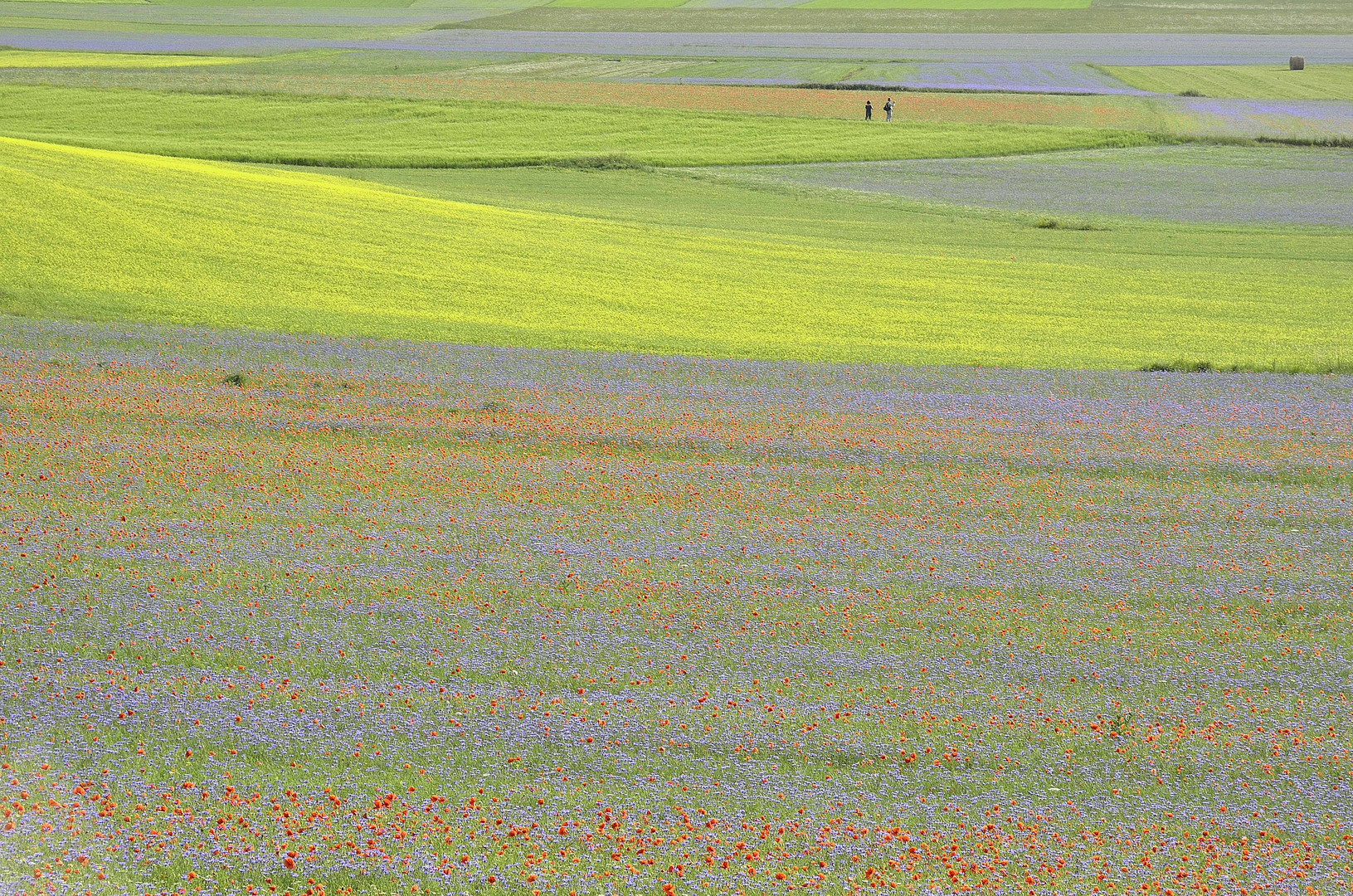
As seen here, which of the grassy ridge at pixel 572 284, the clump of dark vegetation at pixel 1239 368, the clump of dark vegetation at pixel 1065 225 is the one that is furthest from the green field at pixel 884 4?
the clump of dark vegetation at pixel 1239 368

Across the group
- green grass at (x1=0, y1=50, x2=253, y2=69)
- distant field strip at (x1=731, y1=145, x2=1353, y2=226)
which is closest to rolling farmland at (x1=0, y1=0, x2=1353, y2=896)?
distant field strip at (x1=731, y1=145, x2=1353, y2=226)

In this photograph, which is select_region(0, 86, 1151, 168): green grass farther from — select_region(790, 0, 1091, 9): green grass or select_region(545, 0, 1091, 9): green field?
select_region(790, 0, 1091, 9): green grass

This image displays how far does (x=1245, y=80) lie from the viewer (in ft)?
231

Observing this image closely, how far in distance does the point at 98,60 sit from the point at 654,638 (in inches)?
2800

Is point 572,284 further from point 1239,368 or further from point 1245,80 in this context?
point 1245,80

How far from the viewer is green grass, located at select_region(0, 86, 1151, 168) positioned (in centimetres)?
4625

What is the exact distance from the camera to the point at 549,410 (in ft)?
51.6

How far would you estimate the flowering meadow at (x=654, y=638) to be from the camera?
7.39m

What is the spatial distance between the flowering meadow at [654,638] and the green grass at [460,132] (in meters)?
31.2

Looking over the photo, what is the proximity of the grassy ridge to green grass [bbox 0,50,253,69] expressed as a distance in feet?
130

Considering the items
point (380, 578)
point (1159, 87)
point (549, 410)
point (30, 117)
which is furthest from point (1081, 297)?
point (1159, 87)

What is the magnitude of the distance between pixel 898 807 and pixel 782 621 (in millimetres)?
2780

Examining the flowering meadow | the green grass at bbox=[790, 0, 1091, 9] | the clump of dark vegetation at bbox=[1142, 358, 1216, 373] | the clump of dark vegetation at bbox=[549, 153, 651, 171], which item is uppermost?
the green grass at bbox=[790, 0, 1091, 9]

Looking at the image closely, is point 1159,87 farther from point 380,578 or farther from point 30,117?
point 380,578
